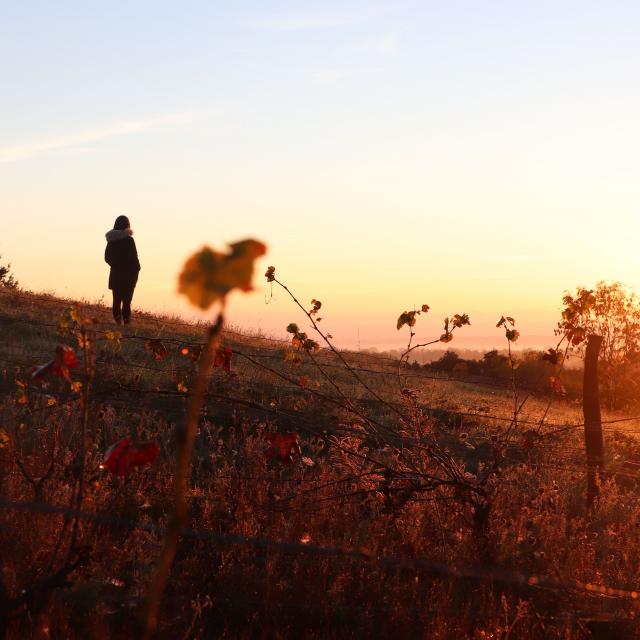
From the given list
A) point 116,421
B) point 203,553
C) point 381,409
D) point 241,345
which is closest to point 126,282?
point 241,345

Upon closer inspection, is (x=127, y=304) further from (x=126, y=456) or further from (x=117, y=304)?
(x=126, y=456)

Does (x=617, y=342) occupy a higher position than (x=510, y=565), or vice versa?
(x=617, y=342)

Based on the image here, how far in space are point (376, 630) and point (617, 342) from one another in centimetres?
2105

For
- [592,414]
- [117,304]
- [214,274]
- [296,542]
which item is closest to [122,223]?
[117,304]

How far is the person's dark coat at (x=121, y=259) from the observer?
51.0 feet

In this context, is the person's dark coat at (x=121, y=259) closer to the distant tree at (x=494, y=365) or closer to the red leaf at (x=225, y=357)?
the distant tree at (x=494, y=365)

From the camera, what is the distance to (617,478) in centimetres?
925

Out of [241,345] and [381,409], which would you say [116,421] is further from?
[241,345]

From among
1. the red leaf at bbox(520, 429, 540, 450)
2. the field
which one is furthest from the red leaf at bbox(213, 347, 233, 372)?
the red leaf at bbox(520, 429, 540, 450)

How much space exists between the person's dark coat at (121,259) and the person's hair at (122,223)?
0.29 ft

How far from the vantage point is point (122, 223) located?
15695mm

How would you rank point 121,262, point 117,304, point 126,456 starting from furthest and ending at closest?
1. point 117,304
2. point 121,262
3. point 126,456

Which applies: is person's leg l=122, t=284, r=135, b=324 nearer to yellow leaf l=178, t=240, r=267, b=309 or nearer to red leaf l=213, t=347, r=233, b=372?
red leaf l=213, t=347, r=233, b=372

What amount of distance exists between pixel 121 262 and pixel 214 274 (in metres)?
15.4
